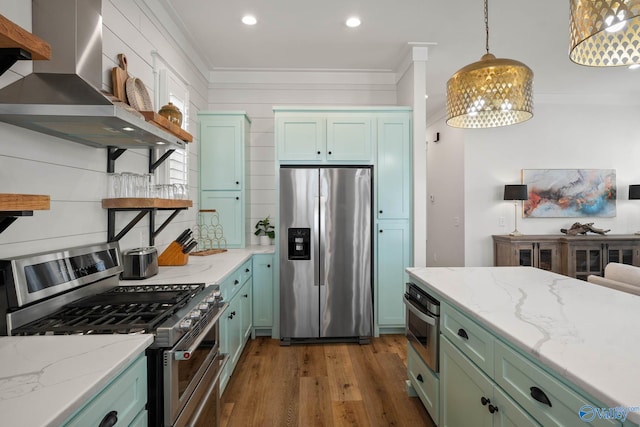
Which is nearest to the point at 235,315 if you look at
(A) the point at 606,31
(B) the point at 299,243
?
(B) the point at 299,243

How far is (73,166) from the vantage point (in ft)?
5.22

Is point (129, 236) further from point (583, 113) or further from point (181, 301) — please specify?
point (583, 113)

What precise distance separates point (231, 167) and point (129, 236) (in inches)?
59.6

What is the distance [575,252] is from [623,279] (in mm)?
2729

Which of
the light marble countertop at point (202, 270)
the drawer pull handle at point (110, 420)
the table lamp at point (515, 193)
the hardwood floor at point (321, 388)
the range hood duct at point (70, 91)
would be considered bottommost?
the hardwood floor at point (321, 388)

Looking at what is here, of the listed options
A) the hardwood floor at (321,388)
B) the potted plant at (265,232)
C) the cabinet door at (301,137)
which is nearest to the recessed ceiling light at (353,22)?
the cabinet door at (301,137)

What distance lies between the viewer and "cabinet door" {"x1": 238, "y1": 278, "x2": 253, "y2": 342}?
281 cm

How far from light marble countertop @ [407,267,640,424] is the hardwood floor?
0.91m

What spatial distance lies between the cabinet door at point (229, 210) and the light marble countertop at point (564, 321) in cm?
203

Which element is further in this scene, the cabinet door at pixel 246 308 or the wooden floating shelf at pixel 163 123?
the cabinet door at pixel 246 308

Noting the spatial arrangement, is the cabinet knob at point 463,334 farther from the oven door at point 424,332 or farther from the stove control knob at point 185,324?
the stove control knob at point 185,324

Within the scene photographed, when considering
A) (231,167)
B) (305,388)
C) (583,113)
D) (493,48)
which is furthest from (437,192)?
(305,388)

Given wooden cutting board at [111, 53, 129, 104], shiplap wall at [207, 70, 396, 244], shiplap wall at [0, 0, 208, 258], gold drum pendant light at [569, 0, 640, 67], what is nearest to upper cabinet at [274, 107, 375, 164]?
shiplap wall at [207, 70, 396, 244]

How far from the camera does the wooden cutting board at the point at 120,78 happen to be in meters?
1.87
